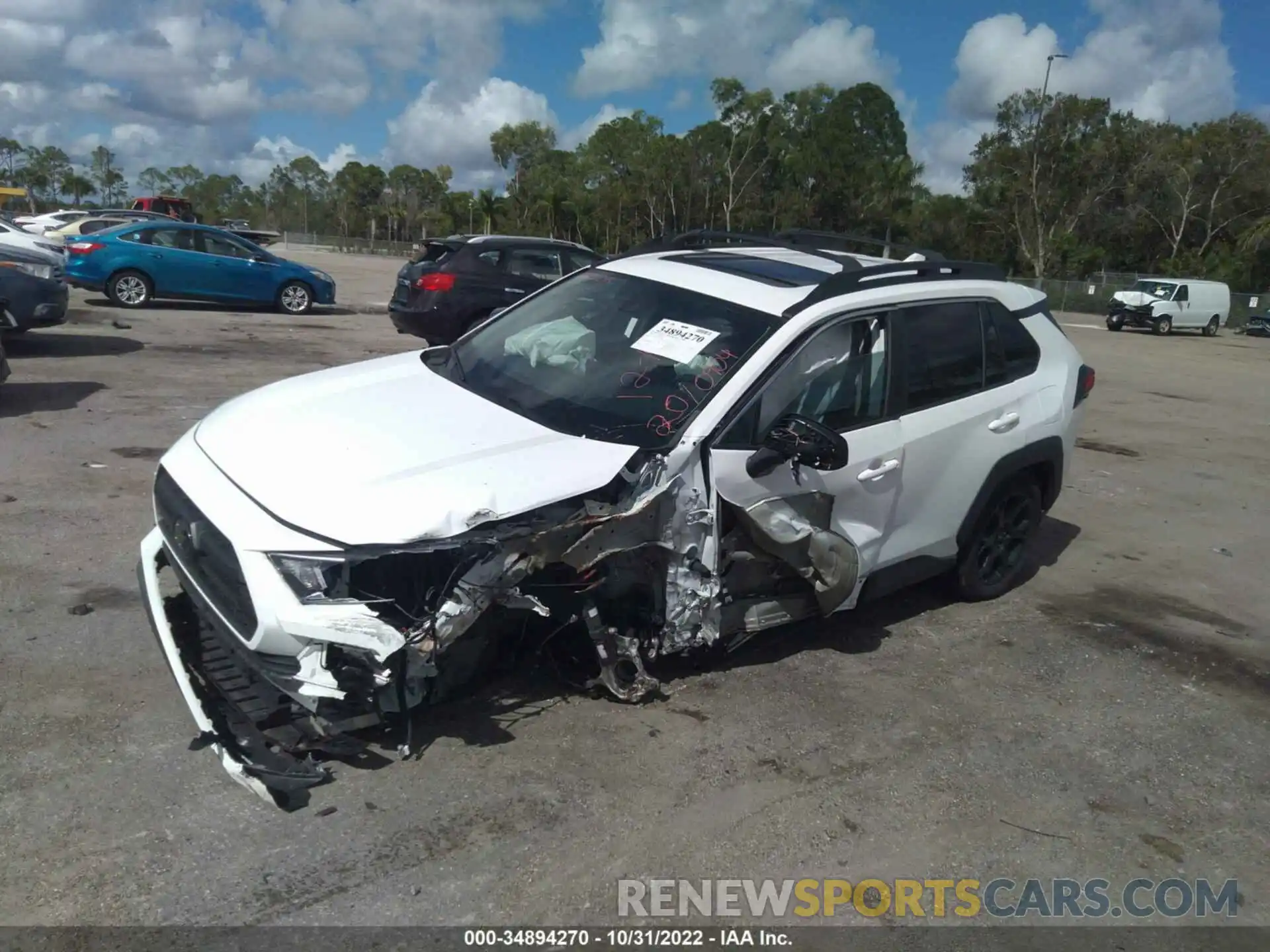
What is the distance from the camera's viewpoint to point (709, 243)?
5.91m

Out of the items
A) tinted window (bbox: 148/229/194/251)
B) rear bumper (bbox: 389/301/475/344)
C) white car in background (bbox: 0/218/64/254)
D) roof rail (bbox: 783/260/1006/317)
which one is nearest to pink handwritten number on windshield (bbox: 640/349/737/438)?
roof rail (bbox: 783/260/1006/317)

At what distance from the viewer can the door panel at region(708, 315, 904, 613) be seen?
416 cm

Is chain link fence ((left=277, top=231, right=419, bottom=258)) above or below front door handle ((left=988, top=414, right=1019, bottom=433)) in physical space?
above

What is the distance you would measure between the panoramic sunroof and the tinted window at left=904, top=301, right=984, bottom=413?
0.53 m

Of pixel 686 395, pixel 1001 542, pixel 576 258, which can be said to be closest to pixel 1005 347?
pixel 1001 542

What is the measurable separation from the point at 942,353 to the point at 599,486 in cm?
231

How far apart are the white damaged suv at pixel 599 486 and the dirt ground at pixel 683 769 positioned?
244 mm

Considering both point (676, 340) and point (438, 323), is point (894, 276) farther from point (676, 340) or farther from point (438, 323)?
point (438, 323)

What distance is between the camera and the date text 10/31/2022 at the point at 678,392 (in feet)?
13.6

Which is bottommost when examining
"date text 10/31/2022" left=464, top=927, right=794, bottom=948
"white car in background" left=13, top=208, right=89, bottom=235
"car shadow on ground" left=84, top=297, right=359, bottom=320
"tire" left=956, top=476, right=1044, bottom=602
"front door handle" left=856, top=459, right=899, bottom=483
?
"date text 10/31/2022" left=464, top=927, right=794, bottom=948

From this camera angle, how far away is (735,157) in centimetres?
6556

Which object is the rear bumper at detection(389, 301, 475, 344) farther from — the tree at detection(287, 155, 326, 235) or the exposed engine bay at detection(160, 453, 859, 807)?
the tree at detection(287, 155, 326, 235)

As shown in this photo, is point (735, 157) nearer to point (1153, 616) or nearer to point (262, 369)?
point (262, 369)

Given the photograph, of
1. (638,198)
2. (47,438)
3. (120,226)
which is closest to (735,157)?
(638,198)
